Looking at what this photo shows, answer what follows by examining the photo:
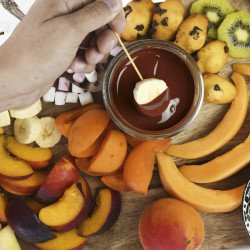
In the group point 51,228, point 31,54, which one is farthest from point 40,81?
point 51,228

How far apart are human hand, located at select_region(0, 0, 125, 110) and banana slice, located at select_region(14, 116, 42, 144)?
0.25 metres

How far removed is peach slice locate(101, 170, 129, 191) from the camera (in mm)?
1694

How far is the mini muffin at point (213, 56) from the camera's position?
1643 mm

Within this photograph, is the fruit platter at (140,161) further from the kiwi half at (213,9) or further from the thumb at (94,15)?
the thumb at (94,15)

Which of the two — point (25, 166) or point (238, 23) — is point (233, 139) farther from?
point (25, 166)

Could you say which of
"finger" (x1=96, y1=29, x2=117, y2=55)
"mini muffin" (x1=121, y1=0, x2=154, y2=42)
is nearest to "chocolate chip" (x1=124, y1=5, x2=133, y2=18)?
"mini muffin" (x1=121, y1=0, x2=154, y2=42)

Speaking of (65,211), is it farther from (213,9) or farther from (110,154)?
(213,9)

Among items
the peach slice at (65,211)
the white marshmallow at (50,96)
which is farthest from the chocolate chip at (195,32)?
the peach slice at (65,211)

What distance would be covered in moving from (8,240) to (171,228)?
0.48m

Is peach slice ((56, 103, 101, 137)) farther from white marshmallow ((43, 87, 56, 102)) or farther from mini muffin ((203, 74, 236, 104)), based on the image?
mini muffin ((203, 74, 236, 104))

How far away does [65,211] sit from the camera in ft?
5.41

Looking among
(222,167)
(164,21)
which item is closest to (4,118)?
(164,21)

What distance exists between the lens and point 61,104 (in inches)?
68.7

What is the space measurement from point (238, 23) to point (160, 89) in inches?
13.1
